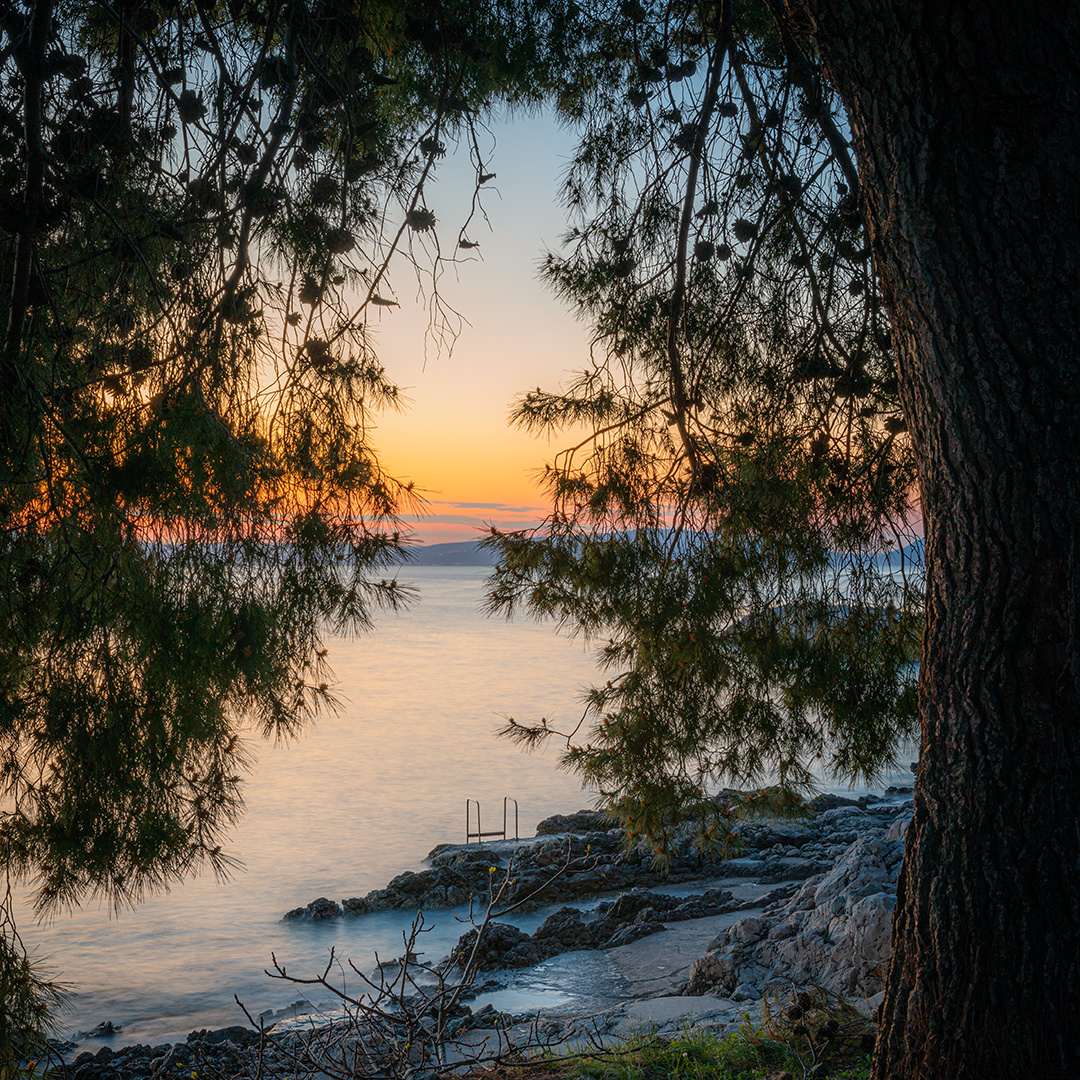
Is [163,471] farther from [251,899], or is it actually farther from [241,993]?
[251,899]

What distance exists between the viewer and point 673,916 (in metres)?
6.12

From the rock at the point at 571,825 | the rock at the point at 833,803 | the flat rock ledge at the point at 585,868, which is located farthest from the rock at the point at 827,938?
the rock at the point at 833,803

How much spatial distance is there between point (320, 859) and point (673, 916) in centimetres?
524

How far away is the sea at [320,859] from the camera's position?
6289 millimetres

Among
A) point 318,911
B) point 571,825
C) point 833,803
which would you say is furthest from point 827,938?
point 833,803

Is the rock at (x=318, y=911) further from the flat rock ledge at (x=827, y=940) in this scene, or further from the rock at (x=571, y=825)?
the flat rock ledge at (x=827, y=940)

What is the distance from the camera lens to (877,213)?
1.69 m

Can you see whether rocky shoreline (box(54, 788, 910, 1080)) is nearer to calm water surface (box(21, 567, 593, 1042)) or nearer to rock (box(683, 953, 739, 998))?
rock (box(683, 953, 739, 998))

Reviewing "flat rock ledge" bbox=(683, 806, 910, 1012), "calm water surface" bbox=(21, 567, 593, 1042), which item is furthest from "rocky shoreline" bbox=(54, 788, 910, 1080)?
"calm water surface" bbox=(21, 567, 593, 1042)

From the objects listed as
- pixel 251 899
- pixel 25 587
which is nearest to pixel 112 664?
pixel 25 587

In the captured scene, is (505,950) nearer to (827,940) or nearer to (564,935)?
(564,935)

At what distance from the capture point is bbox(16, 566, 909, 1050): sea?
629cm

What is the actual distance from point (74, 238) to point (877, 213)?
2.24 meters

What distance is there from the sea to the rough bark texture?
111 cm
